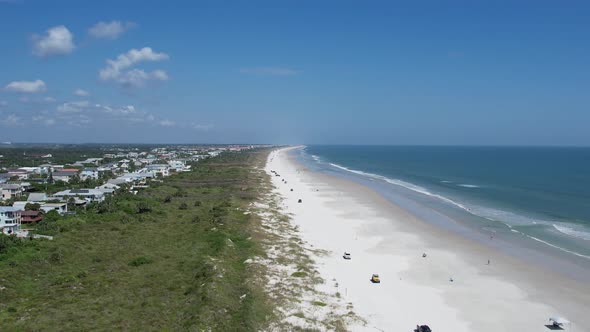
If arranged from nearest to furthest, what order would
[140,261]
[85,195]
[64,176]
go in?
[140,261], [85,195], [64,176]

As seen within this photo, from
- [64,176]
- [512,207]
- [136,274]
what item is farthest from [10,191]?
[512,207]

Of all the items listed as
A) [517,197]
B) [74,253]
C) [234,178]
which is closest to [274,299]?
[74,253]

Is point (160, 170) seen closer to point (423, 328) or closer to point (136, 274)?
point (136, 274)

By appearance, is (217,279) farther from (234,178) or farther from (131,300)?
(234,178)

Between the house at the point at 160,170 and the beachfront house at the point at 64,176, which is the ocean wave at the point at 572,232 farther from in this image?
the beachfront house at the point at 64,176

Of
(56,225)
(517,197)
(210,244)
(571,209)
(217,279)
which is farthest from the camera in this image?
(517,197)

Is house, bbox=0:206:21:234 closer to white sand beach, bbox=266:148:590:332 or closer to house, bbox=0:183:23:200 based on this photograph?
house, bbox=0:183:23:200

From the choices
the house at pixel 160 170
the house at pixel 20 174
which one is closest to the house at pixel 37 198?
the house at pixel 20 174
